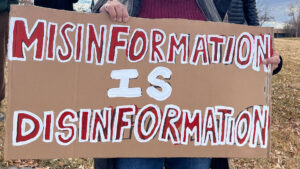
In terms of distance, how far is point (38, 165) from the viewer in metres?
3.31

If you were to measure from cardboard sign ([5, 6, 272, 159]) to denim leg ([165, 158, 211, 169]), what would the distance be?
0.07 m

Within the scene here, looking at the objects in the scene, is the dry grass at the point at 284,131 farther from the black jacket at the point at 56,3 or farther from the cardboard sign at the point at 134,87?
the black jacket at the point at 56,3

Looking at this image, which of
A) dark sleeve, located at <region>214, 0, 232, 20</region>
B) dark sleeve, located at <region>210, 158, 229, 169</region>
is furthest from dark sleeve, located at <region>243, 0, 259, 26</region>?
dark sleeve, located at <region>210, 158, 229, 169</region>

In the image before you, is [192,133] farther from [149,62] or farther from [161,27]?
[161,27]

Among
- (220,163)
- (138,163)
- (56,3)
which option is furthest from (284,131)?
(56,3)

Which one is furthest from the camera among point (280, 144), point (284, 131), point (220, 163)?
point (284, 131)

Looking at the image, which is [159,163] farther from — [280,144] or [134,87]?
[280,144]

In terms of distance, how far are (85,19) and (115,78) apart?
288 millimetres

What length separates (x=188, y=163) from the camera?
167cm

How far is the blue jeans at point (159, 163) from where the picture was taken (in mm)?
1619

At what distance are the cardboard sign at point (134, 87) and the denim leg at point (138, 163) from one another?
0.27ft

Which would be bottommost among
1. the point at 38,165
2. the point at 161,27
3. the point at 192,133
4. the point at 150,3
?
the point at 38,165

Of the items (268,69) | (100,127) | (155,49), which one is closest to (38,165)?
(100,127)

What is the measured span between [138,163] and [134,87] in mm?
374
